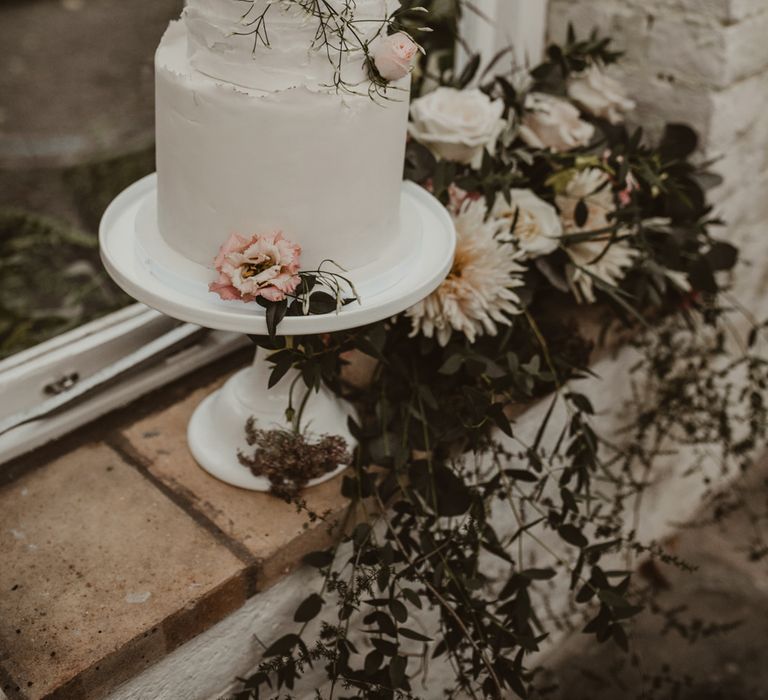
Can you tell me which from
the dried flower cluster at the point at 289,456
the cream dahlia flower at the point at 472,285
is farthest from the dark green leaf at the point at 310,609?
the cream dahlia flower at the point at 472,285

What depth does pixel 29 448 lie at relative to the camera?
119cm

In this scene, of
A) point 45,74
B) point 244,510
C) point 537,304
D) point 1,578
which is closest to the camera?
point 1,578

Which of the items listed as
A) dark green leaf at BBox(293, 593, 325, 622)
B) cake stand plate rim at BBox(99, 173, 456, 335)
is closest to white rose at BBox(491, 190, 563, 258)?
cake stand plate rim at BBox(99, 173, 456, 335)

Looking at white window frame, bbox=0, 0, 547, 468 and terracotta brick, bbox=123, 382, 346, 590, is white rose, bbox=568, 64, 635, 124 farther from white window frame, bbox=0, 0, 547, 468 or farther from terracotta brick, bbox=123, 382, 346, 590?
terracotta brick, bbox=123, 382, 346, 590

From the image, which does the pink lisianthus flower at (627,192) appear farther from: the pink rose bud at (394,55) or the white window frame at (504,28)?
the pink rose bud at (394,55)

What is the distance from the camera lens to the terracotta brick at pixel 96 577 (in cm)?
94

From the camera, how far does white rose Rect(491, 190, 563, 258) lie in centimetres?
126

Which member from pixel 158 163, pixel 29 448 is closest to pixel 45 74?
pixel 29 448

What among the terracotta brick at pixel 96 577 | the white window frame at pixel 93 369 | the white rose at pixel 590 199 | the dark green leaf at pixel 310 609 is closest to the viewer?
the terracotta brick at pixel 96 577

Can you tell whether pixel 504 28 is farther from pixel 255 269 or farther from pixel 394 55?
pixel 255 269

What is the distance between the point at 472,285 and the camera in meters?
1.10

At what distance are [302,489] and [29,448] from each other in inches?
15.5

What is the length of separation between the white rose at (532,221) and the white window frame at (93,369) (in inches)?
11.7

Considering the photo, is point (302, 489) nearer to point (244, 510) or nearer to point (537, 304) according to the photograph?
point (244, 510)
